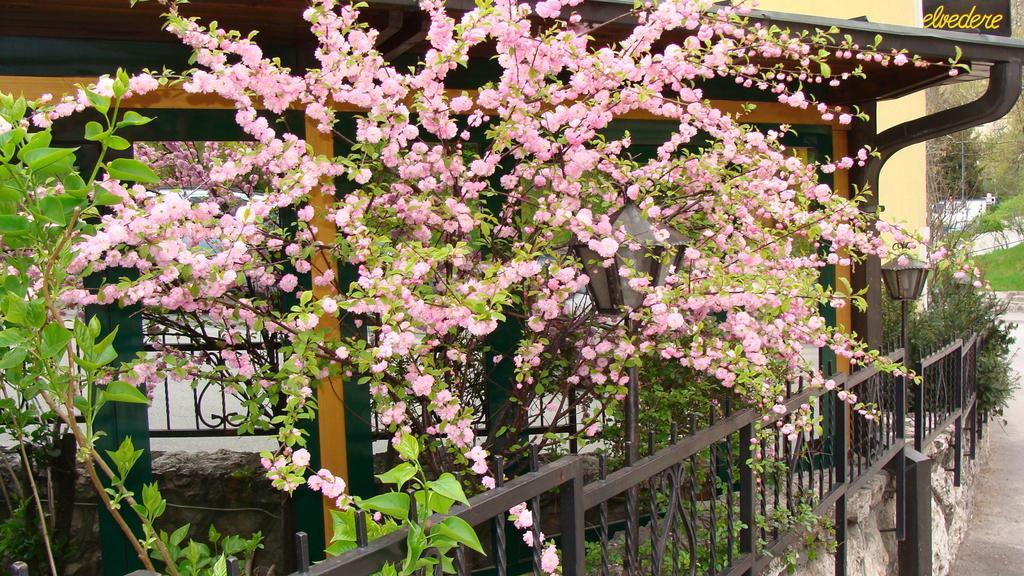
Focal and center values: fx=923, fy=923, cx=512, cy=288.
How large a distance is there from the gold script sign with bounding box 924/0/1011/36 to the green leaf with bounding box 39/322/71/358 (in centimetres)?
1028

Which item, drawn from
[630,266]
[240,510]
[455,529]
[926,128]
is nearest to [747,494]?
[630,266]

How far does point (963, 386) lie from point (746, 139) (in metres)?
5.34

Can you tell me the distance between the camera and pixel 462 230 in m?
3.57

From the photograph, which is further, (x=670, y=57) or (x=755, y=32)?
(x=755, y=32)

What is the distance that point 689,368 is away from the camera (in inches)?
186

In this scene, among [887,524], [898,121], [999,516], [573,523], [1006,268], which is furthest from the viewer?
[1006,268]

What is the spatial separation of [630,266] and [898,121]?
9.43 m

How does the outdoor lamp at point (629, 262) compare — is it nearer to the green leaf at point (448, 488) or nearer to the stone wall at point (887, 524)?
the green leaf at point (448, 488)

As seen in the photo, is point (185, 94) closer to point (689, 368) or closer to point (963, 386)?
point (689, 368)

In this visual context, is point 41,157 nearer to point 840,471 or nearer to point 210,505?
point 840,471

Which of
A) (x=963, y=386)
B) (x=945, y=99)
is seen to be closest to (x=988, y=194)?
(x=945, y=99)

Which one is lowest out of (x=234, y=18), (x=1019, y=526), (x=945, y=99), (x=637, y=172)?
(x=1019, y=526)

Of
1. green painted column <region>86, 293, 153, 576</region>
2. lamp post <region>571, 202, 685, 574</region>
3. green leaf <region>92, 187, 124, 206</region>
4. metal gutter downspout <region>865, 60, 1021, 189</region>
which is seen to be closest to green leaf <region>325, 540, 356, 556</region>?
green leaf <region>92, 187, 124, 206</region>

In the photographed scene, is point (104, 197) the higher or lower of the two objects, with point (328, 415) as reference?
higher
